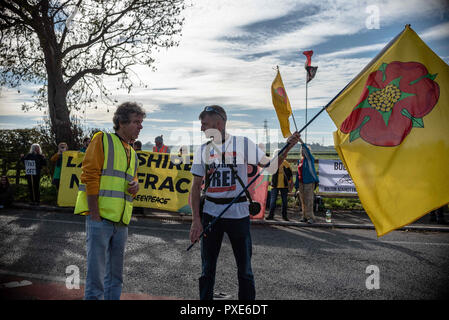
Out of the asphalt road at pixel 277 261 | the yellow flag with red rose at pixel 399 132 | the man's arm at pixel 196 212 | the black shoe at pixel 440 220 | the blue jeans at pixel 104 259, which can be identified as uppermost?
the yellow flag with red rose at pixel 399 132

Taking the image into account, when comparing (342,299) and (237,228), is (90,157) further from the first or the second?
(342,299)

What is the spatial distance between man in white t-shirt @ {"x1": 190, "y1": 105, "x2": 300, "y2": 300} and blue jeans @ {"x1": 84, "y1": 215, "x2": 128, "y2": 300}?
712mm

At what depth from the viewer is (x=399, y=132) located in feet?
10.7

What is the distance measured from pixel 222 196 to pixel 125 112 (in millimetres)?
1207

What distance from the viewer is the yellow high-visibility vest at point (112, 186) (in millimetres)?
3113

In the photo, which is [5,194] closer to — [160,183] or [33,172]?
[33,172]

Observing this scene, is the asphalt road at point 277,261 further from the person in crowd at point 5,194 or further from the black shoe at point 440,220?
the person in crowd at point 5,194

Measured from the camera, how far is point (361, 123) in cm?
339

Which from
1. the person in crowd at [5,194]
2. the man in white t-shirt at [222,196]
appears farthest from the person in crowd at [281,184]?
the person in crowd at [5,194]

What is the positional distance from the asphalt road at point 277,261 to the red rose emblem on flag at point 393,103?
6.58ft

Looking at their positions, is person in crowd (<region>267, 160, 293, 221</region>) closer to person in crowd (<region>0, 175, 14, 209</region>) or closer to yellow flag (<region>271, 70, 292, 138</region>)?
yellow flag (<region>271, 70, 292, 138</region>)

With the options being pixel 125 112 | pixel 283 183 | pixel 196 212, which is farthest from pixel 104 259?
pixel 283 183

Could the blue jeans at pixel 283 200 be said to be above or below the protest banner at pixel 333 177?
below
